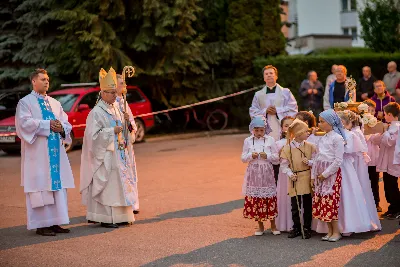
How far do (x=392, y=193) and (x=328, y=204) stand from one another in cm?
201

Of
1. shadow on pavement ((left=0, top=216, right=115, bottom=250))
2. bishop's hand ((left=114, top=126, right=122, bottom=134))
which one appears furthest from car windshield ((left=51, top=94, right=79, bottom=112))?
shadow on pavement ((left=0, top=216, right=115, bottom=250))

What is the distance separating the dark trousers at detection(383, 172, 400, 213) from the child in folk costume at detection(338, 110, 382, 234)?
1.20 metres

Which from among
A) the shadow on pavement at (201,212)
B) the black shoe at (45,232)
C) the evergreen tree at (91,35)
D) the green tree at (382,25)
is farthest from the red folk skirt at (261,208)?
the green tree at (382,25)

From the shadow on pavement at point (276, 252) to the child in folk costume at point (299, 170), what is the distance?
0.77 feet

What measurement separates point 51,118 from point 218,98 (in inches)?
572

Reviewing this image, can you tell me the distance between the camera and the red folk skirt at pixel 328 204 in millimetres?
9820

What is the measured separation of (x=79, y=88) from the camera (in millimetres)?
22609

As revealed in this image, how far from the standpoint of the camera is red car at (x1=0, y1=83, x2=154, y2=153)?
20.5 meters

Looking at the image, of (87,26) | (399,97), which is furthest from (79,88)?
(399,97)

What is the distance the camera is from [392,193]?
1150 centimetres

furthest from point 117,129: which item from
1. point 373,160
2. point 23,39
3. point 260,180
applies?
point 23,39

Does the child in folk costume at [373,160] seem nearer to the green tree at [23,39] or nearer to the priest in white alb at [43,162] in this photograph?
the priest in white alb at [43,162]

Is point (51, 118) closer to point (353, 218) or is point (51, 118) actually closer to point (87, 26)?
point (353, 218)

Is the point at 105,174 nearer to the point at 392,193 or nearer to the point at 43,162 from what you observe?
the point at 43,162
